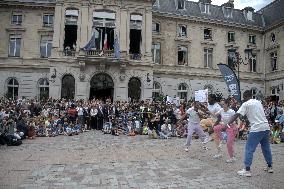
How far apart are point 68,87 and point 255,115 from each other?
22.6m

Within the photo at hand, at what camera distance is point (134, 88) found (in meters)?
29.8

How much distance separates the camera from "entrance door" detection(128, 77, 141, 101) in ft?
97.5

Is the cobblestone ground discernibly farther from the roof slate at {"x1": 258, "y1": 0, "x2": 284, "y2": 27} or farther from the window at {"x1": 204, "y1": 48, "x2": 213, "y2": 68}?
the roof slate at {"x1": 258, "y1": 0, "x2": 284, "y2": 27}

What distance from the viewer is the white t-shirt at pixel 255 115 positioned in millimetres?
8289

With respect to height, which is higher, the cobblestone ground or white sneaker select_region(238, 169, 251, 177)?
white sneaker select_region(238, 169, 251, 177)

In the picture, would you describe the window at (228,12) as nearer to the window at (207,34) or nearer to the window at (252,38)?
the window at (252,38)

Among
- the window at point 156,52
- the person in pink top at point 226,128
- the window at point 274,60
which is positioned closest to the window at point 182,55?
the window at point 156,52

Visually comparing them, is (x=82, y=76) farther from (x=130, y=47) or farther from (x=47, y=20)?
(x=47, y=20)

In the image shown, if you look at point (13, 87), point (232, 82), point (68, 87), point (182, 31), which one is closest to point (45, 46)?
point (13, 87)

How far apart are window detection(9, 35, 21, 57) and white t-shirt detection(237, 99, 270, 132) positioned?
29.4m

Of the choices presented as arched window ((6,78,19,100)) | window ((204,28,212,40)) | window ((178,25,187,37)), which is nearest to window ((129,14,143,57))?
window ((178,25,187,37))

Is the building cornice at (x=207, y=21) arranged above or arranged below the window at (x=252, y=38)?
above

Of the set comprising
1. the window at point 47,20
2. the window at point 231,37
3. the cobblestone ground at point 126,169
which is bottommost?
the cobblestone ground at point 126,169

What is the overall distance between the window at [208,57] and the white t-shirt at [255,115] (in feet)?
97.2
